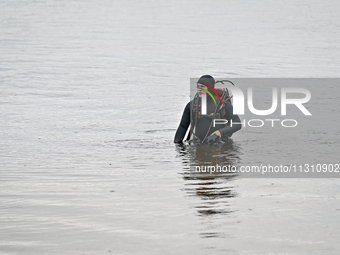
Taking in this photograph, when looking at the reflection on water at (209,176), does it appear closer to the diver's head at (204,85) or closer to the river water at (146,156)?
the river water at (146,156)

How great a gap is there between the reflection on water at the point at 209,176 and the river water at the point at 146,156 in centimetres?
2

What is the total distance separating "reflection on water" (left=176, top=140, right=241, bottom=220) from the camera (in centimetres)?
639

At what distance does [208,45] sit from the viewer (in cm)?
3061

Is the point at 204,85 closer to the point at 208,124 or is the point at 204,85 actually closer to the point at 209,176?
the point at 208,124

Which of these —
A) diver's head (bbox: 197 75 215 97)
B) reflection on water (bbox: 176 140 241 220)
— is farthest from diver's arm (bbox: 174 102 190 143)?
diver's head (bbox: 197 75 215 97)

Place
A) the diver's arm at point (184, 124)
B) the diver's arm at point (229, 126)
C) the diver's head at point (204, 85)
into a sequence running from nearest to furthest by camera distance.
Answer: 1. the diver's head at point (204, 85)
2. the diver's arm at point (229, 126)
3. the diver's arm at point (184, 124)

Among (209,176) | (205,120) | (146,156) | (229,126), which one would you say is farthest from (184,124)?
(209,176)

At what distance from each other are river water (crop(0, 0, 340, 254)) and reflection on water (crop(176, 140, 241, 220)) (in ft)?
0.07

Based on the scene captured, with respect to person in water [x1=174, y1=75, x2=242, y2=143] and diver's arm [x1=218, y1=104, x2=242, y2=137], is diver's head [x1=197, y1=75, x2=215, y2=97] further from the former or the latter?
diver's arm [x1=218, y1=104, x2=242, y2=137]

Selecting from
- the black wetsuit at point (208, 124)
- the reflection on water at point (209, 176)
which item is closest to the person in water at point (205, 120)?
the black wetsuit at point (208, 124)

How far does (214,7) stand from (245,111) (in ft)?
140

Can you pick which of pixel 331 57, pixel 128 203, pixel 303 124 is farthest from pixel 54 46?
pixel 128 203

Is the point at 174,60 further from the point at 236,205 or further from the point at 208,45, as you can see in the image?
the point at 236,205

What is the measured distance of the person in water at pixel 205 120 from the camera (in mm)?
9445
